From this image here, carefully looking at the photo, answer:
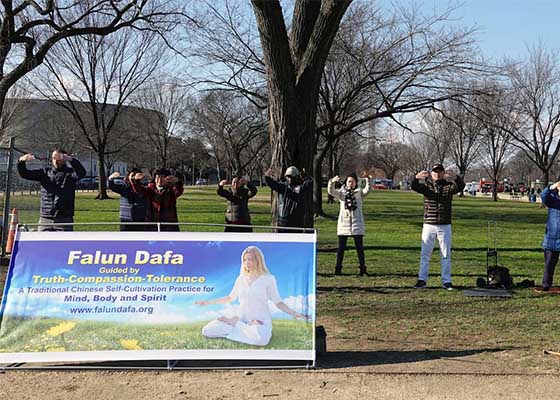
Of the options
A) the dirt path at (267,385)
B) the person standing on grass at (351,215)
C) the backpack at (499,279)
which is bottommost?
the dirt path at (267,385)

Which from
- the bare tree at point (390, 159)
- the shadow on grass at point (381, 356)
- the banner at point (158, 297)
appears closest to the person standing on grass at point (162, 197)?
the banner at point (158, 297)

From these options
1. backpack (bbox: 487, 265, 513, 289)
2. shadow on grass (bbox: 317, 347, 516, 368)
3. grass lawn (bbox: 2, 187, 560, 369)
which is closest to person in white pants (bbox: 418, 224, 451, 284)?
grass lawn (bbox: 2, 187, 560, 369)

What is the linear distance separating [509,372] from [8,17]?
1598cm

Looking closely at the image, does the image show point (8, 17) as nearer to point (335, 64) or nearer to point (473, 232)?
point (335, 64)

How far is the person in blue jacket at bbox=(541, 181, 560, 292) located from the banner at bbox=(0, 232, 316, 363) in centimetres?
529

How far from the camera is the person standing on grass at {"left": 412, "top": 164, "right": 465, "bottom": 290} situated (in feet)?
32.0

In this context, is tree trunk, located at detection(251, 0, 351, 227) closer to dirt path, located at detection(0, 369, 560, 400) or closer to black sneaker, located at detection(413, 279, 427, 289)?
black sneaker, located at detection(413, 279, 427, 289)

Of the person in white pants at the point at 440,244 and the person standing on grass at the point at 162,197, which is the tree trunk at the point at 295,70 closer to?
the person standing on grass at the point at 162,197

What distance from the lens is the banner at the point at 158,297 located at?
18.2ft

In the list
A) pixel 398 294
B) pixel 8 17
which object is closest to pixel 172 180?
pixel 398 294

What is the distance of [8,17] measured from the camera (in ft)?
55.3

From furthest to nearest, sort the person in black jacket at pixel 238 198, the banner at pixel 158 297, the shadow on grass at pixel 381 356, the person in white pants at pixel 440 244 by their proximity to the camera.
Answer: the person in black jacket at pixel 238 198, the person in white pants at pixel 440 244, the shadow on grass at pixel 381 356, the banner at pixel 158 297

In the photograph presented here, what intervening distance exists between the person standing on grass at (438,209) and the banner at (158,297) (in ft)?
14.3

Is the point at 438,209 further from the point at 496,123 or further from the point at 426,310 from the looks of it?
the point at 496,123
